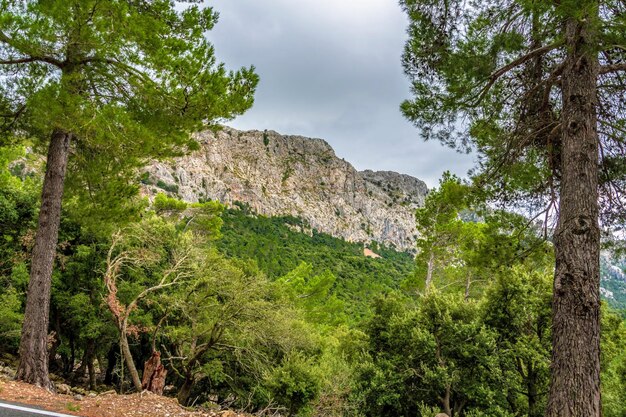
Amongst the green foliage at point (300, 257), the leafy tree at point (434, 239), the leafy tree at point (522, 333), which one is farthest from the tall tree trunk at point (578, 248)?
the green foliage at point (300, 257)

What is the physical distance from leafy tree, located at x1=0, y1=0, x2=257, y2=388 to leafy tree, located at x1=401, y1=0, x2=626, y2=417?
130 inches

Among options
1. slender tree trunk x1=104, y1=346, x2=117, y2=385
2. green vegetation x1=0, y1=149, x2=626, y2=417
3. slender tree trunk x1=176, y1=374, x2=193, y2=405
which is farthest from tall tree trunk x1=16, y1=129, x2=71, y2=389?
slender tree trunk x1=104, y1=346, x2=117, y2=385

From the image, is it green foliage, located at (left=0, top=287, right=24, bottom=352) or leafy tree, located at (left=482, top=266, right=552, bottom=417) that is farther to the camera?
green foliage, located at (left=0, top=287, right=24, bottom=352)

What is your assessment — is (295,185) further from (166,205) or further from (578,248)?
(578,248)

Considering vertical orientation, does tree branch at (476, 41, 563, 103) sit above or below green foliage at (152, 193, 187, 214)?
below

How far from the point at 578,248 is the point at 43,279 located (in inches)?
297

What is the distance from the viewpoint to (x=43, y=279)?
649 centimetres

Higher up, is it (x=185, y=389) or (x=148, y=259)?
(x=148, y=259)

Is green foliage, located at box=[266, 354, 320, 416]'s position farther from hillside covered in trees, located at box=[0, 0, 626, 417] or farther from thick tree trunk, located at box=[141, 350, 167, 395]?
thick tree trunk, located at box=[141, 350, 167, 395]

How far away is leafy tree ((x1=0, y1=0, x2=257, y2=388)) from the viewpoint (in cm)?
Answer: 571

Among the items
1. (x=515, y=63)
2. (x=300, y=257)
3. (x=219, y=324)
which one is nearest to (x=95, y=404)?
(x=515, y=63)

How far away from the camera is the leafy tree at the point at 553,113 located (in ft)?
12.6

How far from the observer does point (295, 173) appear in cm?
10406

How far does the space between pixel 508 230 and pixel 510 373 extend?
572cm
